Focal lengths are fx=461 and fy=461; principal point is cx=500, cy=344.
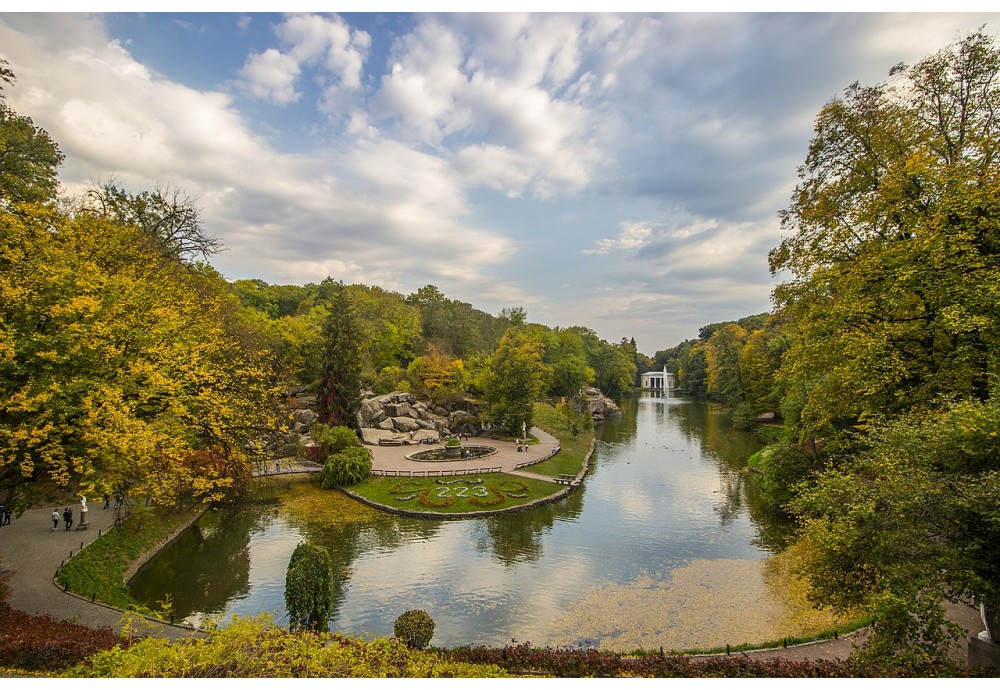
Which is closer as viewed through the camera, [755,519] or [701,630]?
[701,630]

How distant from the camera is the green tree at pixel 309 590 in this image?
45.2ft

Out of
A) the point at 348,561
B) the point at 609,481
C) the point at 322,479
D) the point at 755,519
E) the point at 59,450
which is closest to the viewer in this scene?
the point at 59,450

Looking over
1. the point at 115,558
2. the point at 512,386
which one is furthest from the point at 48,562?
the point at 512,386

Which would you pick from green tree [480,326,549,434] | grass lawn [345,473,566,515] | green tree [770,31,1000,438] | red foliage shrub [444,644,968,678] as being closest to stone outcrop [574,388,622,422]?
green tree [480,326,549,434]

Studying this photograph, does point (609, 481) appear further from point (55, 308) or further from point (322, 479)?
point (55, 308)

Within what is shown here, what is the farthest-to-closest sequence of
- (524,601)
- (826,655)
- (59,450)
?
(524,601) < (826,655) < (59,450)

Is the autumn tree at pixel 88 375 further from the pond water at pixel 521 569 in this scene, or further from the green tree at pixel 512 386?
the green tree at pixel 512 386

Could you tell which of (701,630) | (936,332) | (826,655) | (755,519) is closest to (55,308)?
(701,630)

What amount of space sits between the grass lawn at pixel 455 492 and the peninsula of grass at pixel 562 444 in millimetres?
3641

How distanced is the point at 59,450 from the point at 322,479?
19.5m

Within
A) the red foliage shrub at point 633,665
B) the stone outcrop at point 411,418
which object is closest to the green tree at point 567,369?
the stone outcrop at point 411,418

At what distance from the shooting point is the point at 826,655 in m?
11.9

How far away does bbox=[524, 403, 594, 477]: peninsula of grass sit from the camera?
33062mm

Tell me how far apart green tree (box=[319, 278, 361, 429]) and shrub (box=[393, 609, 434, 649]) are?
27140mm
